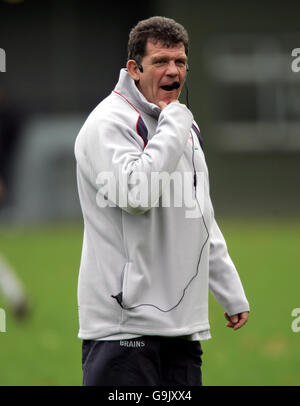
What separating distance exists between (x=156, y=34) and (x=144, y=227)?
29.6 inches

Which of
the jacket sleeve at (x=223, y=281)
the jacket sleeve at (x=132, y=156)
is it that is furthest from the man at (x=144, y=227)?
the jacket sleeve at (x=223, y=281)

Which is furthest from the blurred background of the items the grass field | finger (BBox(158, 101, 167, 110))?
finger (BBox(158, 101, 167, 110))

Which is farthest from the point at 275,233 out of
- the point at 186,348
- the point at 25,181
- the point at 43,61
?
the point at 186,348

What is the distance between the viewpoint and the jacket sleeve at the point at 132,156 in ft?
11.5

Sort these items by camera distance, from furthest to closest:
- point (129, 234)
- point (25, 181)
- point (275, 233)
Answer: point (25, 181) → point (275, 233) → point (129, 234)

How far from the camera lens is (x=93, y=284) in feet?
12.2

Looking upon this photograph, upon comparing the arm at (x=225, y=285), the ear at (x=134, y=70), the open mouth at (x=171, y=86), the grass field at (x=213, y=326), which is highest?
the ear at (x=134, y=70)

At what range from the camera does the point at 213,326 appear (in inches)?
353

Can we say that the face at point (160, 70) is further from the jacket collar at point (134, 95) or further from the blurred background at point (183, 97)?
the blurred background at point (183, 97)

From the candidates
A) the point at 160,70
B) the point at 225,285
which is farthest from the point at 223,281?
the point at 160,70

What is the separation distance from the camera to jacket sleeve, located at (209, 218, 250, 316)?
4.13 metres

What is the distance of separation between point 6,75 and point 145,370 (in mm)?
21738

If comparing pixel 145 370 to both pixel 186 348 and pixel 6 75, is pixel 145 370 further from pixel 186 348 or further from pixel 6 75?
pixel 6 75

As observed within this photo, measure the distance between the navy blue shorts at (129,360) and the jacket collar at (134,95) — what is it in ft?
2.83
